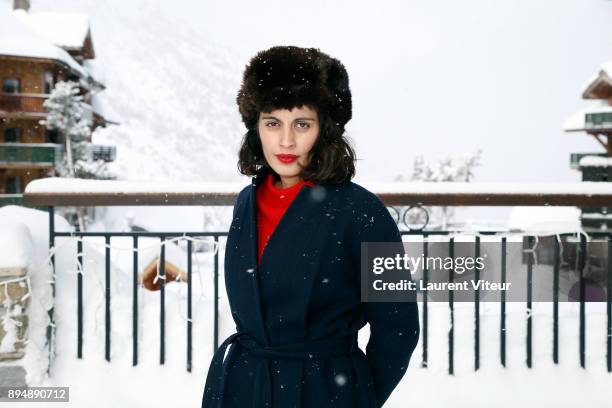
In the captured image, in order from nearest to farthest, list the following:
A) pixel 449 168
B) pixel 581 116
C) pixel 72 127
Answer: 1. pixel 72 127
2. pixel 581 116
3. pixel 449 168

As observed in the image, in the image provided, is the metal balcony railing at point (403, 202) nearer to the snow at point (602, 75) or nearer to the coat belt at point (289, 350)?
the coat belt at point (289, 350)

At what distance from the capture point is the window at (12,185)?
77.6ft

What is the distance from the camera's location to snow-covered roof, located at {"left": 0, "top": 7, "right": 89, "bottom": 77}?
21750 mm

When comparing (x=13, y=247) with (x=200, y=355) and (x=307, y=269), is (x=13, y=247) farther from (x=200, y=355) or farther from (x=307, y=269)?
(x=307, y=269)

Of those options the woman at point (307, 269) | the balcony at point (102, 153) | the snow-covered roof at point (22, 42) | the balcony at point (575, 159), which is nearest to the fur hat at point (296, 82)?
the woman at point (307, 269)

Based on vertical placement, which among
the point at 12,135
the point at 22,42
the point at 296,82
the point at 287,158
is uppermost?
the point at 22,42

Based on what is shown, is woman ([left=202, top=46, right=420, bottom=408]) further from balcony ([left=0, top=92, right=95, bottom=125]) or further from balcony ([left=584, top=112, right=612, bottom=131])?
balcony ([left=584, top=112, right=612, bottom=131])

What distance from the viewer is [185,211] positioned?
62844 mm

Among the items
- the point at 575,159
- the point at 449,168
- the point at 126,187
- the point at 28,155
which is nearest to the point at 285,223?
the point at 126,187

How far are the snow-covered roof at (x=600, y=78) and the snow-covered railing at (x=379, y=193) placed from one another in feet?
72.5

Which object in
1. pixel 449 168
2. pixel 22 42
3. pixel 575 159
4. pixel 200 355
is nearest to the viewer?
pixel 200 355

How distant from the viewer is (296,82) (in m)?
1.57

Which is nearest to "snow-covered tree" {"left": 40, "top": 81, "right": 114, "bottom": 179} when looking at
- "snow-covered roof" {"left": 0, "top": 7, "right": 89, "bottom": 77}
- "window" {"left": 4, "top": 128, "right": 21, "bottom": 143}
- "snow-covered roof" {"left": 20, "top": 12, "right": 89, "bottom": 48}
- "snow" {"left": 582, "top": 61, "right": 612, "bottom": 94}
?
"snow-covered roof" {"left": 0, "top": 7, "right": 89, "bottom": 77}

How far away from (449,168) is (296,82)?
41.7 m
